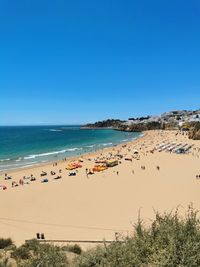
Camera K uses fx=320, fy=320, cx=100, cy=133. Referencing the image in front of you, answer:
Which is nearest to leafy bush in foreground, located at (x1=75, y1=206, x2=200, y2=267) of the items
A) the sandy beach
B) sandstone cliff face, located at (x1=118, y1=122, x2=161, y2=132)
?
the sandy beach

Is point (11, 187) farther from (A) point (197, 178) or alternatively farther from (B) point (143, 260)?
(B) point (143, 260)

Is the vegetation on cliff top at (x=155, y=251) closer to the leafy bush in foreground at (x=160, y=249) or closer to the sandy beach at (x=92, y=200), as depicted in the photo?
the leafy bush in foreground at (x=160, y=249)

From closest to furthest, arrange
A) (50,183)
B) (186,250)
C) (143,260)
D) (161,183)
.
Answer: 1. (186,250)
2. (143,260)
3. (161,183)
4. (50,183)

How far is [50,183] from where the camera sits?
32781mm

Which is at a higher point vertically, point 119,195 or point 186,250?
point 186,250

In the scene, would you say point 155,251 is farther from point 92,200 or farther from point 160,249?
point 92,200

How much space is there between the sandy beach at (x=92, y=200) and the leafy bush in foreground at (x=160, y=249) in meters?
8.29

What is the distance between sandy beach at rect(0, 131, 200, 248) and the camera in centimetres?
1808

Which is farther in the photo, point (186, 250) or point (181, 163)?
point (181, 163)

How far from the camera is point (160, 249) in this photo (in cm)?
689

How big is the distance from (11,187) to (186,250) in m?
27.1

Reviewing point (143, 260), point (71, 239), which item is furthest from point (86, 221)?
point (143, 260)

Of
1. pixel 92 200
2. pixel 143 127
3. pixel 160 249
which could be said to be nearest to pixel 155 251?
pixel 160 249

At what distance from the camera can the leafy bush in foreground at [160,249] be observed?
6363mm
